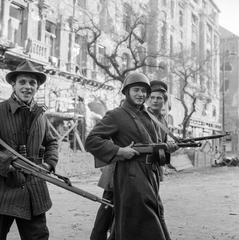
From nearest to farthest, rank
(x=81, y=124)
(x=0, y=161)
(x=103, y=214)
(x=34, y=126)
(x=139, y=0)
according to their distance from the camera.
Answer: (x=0, y=161), (x=34, y=126), (x=103, y=214), (x=81, y=124), (x=139, y=0)

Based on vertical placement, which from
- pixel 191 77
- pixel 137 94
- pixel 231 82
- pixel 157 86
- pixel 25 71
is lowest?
pixel 137 94

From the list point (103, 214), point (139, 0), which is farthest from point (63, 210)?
point (139, 0)

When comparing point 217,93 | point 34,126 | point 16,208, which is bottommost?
point 16,208

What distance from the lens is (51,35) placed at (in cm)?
2366

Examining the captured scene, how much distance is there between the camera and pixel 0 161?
10.1 ft

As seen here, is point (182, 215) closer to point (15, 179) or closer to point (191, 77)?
point (15, 179)

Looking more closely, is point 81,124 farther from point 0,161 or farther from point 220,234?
point 0,161

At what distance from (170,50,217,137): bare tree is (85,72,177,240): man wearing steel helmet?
24.7 m

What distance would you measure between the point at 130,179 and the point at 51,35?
70.9 feet

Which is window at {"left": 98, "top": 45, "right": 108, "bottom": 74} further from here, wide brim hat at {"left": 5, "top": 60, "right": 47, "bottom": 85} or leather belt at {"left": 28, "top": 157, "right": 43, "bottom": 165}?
leather belt at {"left": 28, "top": 157, "right": 43, "bottom": 165}

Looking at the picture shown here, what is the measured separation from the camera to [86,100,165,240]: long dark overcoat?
3.36 meters

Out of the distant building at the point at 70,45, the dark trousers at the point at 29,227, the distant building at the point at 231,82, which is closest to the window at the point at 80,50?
the distant building at the point at 70,45

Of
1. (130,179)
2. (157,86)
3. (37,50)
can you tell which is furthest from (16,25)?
(130,179)

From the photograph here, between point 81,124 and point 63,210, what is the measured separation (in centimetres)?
1658
